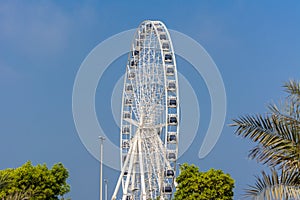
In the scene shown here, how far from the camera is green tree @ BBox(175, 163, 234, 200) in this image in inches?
1822

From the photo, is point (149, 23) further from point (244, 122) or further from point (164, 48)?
point (244, 122)

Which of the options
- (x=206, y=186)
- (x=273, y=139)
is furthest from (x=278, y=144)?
(x=206, y=186)

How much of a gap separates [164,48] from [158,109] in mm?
4950

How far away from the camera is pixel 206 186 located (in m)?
46.8

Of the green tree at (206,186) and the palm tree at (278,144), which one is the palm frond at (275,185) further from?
the green tree at (206,186)

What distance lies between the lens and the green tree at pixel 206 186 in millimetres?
46281

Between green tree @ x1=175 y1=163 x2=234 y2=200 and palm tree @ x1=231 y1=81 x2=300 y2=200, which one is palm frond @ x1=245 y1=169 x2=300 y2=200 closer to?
palm tree @ x1=231 y1=81 x2=300 y2=200

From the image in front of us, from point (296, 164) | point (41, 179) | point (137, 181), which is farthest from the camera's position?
point (137, 181)

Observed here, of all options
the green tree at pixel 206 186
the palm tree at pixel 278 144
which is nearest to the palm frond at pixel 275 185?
the palm tree at pixel 278 144

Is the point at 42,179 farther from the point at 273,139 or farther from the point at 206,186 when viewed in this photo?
the point at 273,139

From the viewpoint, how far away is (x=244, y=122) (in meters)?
12.4

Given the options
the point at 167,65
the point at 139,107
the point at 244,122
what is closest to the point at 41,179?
the point at 139,107

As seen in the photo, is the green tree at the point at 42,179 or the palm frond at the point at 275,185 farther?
the green tree at the point at 42,179

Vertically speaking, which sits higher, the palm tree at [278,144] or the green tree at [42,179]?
the green tree at [42,179]
